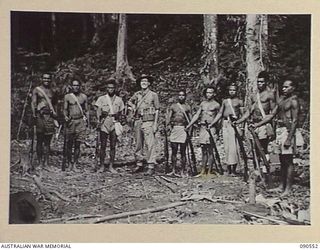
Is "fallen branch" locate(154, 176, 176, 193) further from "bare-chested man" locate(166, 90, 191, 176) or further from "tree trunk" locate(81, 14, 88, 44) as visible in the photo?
"tree trunk" locate(81, 14, 88, 44)

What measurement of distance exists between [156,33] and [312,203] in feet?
0.91

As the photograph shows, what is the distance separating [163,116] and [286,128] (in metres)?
0.15

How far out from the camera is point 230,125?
0.69m

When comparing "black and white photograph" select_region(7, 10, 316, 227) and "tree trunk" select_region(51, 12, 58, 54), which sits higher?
"tree trunk" select_region(51, 12, 58, 54)

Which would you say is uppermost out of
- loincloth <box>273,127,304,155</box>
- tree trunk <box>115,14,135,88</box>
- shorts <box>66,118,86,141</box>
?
tree trunk <box>115,14,135,88</box>

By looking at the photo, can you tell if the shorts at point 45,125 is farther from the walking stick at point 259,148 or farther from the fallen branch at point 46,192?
the walking stick at point 259,148

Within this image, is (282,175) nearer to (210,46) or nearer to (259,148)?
(259,148)

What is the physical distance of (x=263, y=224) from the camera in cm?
68

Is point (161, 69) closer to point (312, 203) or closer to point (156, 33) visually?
point (156, 33)

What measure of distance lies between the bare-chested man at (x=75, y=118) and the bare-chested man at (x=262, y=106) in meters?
0.20

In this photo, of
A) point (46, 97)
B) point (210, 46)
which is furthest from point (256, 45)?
point (46, 97)

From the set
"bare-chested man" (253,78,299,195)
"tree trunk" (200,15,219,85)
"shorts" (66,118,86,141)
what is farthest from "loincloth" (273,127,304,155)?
"shorts" (66,118,86,141)

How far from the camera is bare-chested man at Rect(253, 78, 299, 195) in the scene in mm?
684
